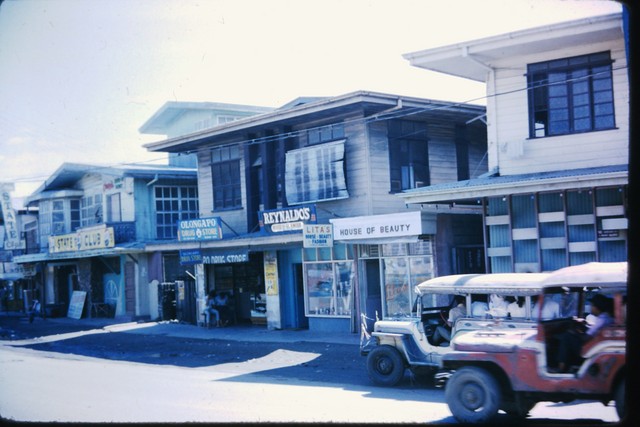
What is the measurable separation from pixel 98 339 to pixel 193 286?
5.04 m

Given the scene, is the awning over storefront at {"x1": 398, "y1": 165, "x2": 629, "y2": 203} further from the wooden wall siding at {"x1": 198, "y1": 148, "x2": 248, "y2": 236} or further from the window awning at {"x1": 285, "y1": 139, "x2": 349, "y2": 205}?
the wooden wall siding at {"x1": 198, "y1": 148, "x2": 248, "y2": 236}

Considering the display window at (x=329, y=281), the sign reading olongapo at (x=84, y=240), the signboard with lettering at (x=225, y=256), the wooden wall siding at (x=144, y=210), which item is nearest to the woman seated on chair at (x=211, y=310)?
the signboard with lettering at (x=225, y=256)

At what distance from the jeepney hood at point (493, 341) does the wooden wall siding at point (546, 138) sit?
25.3 ft

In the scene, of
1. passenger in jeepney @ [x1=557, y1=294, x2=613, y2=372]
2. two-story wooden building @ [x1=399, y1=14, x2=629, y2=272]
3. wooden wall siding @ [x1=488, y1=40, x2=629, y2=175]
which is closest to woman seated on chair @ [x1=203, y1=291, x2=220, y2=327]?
two-story wooden building @ [x1=399, y1=14, x2=629, y2=272]

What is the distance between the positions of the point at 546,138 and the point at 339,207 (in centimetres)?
789

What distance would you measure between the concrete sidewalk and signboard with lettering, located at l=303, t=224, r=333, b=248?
2917 mm

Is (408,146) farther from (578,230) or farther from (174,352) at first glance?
(174,352)

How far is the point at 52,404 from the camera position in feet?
38.1

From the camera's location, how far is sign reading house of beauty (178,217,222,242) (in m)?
25.2

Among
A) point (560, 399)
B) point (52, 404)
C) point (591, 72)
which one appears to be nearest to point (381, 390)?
point (560, 399)

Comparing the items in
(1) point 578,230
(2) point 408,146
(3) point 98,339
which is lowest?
(3) point 98,339

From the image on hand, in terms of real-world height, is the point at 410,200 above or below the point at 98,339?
above

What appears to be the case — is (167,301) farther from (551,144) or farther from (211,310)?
(551,144)

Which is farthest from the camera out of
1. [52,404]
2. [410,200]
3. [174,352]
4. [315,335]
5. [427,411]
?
[315,335]
